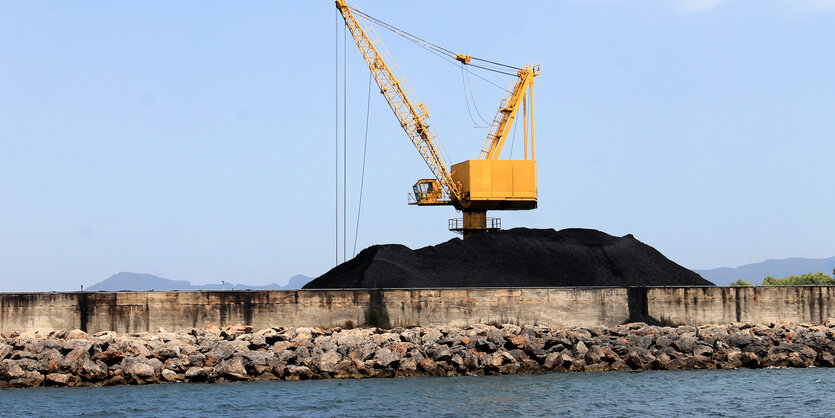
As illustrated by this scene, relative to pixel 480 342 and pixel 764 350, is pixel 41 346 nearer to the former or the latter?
pixel 480 342

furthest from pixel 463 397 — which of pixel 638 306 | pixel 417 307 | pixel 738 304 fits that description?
pixel 738 304

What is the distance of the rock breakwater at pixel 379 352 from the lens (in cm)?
2308

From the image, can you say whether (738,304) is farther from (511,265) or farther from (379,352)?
(379,352)

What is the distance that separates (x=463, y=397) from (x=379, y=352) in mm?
3680

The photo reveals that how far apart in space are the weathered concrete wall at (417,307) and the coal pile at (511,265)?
5.29 metres

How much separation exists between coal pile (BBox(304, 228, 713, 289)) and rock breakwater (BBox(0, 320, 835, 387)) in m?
7.29

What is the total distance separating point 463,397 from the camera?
21.0 meters

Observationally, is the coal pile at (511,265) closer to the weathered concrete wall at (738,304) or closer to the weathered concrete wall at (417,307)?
the weathered concrete wall at (417,307)

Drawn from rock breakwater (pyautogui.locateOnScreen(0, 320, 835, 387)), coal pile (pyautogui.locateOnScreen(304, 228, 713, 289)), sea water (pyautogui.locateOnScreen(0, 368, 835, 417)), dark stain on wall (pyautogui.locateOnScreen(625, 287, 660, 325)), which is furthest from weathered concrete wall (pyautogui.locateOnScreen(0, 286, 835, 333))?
coal pile (pyautogui.locateOnScreen(304, 228, 713, 289))

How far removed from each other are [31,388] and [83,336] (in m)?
3.20

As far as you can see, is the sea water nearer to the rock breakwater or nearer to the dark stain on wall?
the rock breakwater

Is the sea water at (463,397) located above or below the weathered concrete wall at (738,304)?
below

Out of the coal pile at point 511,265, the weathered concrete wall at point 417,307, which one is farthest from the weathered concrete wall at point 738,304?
the coal pile at point 511,265

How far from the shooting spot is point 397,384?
74.4 ft
